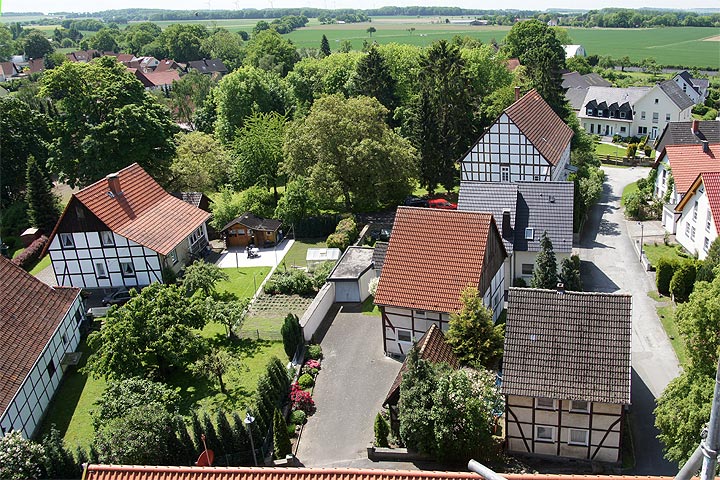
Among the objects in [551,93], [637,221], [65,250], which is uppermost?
[551,93]

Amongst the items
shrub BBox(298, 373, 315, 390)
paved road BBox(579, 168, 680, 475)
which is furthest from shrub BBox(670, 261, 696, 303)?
shrub BBox(298, 373, 315, 390)

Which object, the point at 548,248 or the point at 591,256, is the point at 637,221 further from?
the point at 548,248

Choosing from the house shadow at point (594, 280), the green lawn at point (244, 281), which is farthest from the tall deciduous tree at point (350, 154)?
the house shadow at point (594, 280)

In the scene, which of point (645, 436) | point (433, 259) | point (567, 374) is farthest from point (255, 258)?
point (645, 436)

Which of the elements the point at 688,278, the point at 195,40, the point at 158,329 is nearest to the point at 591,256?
the point at 688,278

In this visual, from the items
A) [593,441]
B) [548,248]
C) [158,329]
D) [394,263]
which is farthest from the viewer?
[548,248]

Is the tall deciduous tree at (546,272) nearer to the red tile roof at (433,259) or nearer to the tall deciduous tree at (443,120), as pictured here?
the red tile roof at (433,259)

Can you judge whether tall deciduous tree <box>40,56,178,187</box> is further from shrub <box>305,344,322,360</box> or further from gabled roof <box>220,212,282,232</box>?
shrub <box>305,344,322,360</box>
